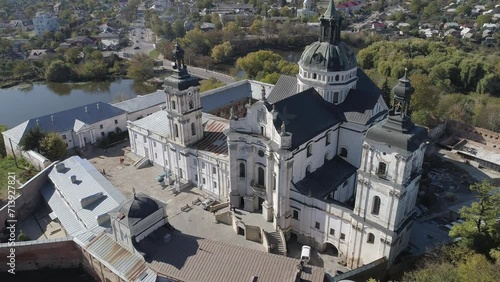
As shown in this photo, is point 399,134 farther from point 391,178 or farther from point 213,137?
point 213,137

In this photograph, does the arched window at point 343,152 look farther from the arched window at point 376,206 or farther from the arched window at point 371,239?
the arched window at point 371,239

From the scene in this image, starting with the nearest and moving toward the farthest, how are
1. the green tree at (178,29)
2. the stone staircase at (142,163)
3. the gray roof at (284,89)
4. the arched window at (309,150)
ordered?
the arched window at (309,150) → the gray roof at (284,89) → the stone staircase at (142,163) → the green tree at (178,29)

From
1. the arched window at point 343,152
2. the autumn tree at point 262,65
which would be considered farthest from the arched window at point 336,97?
the autumn tree at point 262,65

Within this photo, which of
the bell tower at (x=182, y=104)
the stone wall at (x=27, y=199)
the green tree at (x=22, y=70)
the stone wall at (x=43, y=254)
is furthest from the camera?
the green tree at (x=22, y=70)

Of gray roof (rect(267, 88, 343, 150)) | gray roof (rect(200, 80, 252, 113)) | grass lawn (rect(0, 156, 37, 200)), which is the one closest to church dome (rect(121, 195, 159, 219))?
gray roof (rect(267, 88, 343, 150))

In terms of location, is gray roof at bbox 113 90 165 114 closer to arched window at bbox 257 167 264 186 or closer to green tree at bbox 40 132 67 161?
green tree at bbox 40 132 67 161

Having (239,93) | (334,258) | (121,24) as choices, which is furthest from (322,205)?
(121,24)
